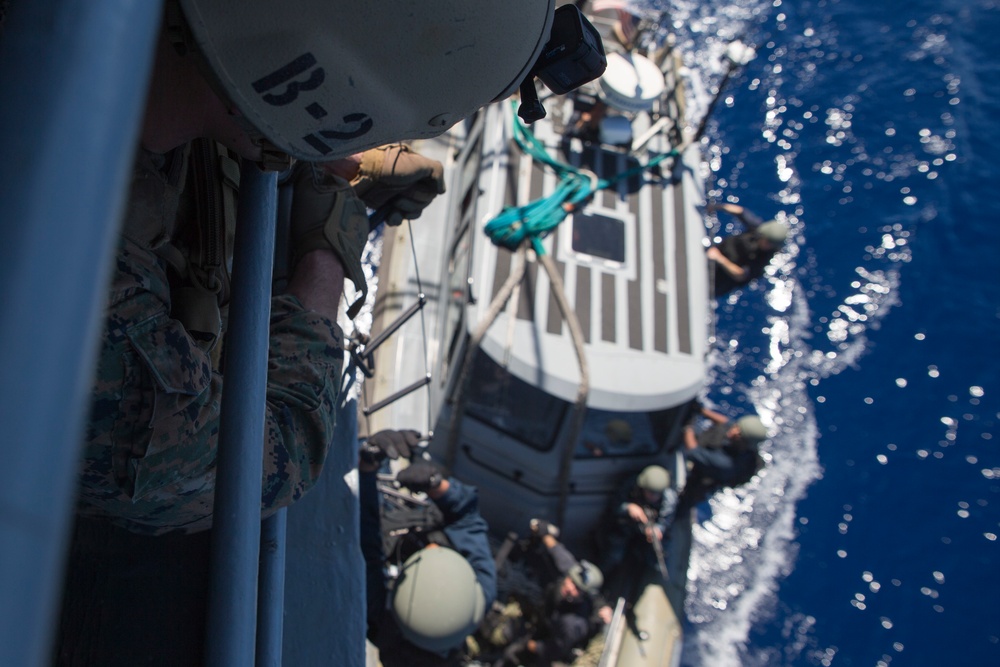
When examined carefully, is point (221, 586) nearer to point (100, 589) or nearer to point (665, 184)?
point (100, 589)

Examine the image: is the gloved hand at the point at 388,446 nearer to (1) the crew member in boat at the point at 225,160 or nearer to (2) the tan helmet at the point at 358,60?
(1) the crew member in boat at the point at 225,160

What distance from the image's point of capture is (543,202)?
6531mm

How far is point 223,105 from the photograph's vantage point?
1.27 meters

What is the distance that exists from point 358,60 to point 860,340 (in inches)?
417

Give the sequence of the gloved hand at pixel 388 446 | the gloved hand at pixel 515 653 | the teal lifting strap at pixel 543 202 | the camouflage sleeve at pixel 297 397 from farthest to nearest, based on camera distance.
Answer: the teal lifting strap at pixel 543 202 < the gloved hand at pixel 515 653 < the gloved hand at pixel 388 446 < the camouflage sleeve at pixel 297 397

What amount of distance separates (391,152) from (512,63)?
130 centimetres

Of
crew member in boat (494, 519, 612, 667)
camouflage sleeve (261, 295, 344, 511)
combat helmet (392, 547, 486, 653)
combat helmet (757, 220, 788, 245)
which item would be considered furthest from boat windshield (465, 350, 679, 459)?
camouflage sleeve (261, 295, 344, 511)

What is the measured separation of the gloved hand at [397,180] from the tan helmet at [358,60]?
3.61ft

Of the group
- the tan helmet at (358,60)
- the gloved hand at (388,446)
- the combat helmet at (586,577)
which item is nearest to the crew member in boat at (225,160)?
the tan helmet at (358,60)

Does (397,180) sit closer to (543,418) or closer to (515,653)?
(543,418)

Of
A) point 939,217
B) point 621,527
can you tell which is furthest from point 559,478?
point 939,217

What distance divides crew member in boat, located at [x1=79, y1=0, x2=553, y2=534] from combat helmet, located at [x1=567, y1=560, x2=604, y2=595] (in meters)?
4.75

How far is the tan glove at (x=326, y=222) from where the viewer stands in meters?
2.06

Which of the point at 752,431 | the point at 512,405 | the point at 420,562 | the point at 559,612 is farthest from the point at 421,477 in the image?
the point at 752,431
